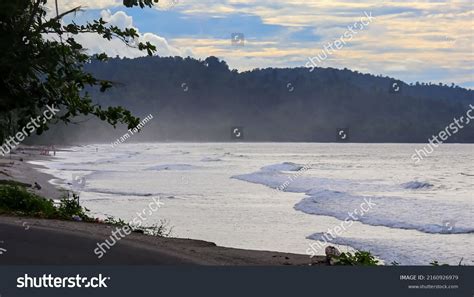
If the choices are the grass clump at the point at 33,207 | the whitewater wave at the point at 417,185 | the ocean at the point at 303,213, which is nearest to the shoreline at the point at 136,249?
the grass clump at the point at 33,207

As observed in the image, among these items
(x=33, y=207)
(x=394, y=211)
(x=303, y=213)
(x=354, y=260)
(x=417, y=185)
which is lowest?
(x=354, y=260)

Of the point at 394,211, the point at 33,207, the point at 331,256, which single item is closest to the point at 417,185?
the point at 394,211

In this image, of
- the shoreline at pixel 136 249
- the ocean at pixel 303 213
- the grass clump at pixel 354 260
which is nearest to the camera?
the shoreline at pixel 136 249

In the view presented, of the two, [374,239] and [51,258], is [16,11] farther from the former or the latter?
[374,239]

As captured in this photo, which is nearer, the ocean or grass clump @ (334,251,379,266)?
grass clump @ (334,251,379,266)

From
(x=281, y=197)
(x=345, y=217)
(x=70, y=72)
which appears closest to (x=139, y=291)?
(x=70, y=72)

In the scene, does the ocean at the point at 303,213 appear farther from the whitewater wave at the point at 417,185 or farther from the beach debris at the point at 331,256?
the beach debris at the point at 331,256

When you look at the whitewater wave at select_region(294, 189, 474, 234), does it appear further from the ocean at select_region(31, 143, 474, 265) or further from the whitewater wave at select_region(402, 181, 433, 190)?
the whitewater wave at select_region(402, 181, 433, 190)

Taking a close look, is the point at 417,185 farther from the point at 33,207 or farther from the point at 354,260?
the point at 354,260

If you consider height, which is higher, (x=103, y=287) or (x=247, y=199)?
(x=247, y=199)

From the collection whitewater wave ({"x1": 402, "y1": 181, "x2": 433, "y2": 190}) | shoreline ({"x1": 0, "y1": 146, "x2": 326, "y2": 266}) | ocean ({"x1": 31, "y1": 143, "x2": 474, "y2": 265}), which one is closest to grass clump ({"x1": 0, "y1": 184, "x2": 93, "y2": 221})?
shoreline ({"x1": 0, "y1": 146, "x2": 326, "y2": 266})

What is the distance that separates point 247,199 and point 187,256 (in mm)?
29194

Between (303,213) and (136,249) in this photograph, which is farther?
(303,213)

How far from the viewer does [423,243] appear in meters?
26.2
